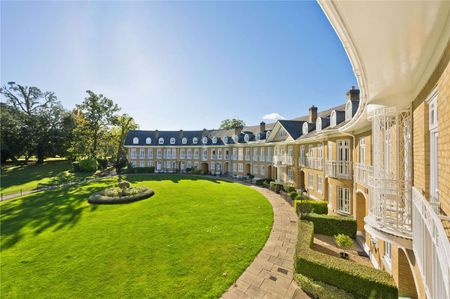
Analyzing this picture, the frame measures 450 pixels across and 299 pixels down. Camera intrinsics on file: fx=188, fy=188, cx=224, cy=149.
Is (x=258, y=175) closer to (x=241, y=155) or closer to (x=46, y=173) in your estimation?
(x=241, y=155)

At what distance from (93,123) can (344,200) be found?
52.4m

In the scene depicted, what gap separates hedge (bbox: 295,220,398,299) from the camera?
668cm

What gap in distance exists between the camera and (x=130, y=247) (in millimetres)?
11508

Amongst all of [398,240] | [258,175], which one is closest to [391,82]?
[398,240]

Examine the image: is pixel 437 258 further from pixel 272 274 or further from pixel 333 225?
pixel 333 225

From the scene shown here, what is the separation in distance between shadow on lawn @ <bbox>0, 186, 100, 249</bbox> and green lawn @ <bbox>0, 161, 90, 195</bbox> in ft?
23.9

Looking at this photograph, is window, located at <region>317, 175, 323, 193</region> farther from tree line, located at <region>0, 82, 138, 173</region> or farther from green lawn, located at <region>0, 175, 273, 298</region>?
tree line, located at <region>0, 82, 138, 173</region>

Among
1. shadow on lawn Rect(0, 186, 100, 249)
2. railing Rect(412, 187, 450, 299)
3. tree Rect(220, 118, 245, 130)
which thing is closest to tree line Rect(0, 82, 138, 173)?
shadow on lawn Rect(0, 186, 100, 249)

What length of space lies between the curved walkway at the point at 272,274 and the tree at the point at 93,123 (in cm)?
4778

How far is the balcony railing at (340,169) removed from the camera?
13.4m

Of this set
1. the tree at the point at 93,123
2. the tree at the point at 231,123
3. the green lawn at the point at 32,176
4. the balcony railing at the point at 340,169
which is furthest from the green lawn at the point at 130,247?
the tree at the point at 231,123

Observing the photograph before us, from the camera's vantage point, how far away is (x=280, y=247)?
1123 cm

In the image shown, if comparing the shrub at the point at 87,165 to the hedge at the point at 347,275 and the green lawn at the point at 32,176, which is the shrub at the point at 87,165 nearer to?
the green lawn at the point at 32,176

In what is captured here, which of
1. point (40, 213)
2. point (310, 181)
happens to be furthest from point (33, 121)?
point (310, 181)
